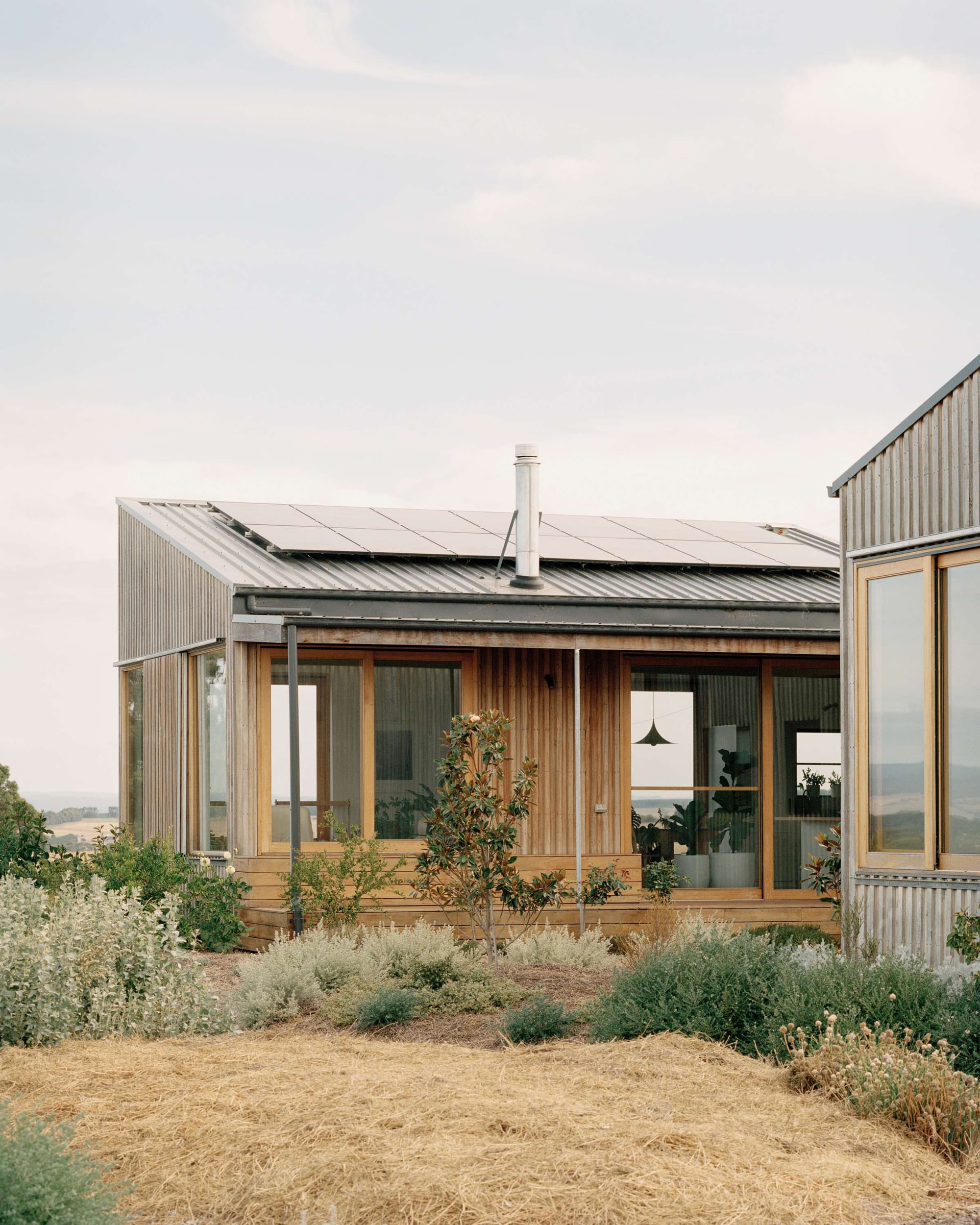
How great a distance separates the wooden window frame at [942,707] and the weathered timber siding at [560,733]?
5.48m

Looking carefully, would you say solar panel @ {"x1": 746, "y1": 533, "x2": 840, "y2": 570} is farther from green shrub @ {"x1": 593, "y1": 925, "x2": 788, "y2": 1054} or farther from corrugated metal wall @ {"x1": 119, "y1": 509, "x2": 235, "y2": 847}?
green shrub @ {"x1": 593, "y1": 925, "x2": 788, "y2": 1054}

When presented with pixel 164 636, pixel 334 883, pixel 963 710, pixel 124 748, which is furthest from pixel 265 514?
pixel 963 710

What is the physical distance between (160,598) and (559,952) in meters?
6.82

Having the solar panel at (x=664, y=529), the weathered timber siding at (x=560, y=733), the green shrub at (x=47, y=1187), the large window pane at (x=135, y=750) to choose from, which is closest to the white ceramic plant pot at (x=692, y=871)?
the weathered timber siding at (x=560, y=733)

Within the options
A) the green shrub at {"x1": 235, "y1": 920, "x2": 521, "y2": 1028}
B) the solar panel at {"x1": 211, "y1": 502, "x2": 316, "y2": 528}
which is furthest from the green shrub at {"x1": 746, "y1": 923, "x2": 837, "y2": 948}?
the solar panel at {"x1": 211, "y1": 502, "x2": 316, "y2": 528}

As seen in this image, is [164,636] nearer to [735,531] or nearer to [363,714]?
[363,714]

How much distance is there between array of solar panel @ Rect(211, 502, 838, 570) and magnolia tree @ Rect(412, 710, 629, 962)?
380cm

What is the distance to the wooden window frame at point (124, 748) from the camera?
687 inches

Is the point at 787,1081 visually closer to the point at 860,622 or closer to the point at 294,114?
the point at 860,622

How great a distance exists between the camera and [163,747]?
15969mm

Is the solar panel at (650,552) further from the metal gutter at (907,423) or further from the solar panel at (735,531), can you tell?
the metal gutter at (907,423)

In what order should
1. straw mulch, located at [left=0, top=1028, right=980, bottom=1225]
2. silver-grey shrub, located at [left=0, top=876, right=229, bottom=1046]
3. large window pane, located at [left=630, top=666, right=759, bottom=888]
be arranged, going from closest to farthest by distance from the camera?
straw mulch, located at [left=0, top=1028, right=980, bottom=1225]
silver-grey shrub, located at [left=0, top=876, right=229, bottom=1046]
large window pane, located at [left=630, top=666, right=759, bottom=888]

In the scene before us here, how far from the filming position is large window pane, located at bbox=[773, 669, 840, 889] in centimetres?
1530

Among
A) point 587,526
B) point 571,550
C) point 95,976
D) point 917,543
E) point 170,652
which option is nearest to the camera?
point 95,976
